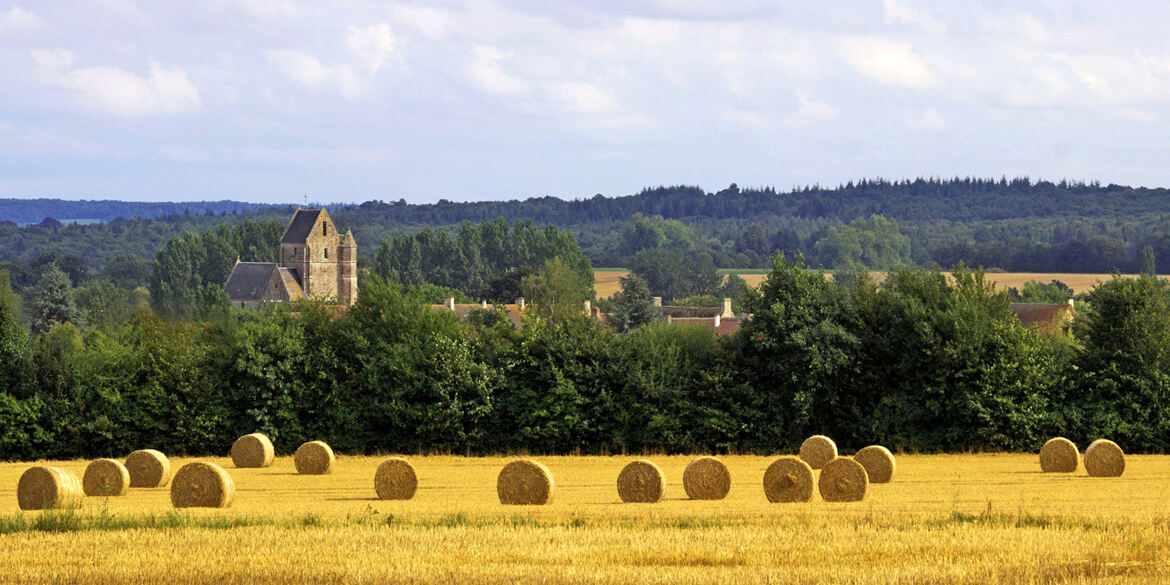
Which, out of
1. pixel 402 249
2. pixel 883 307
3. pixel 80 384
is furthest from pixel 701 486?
pixel 402 249

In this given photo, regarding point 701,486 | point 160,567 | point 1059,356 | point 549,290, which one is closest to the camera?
point 160,567

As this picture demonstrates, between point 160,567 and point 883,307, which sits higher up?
point 883,307

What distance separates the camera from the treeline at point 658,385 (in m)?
39.6

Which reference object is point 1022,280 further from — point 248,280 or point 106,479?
point 106,479

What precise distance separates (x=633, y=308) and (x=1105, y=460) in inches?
2996

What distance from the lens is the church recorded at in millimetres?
148625

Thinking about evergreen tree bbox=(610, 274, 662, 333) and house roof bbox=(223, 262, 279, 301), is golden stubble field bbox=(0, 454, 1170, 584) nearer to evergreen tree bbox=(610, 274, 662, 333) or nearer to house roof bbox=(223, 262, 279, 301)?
evergreen tree bbox=(610, 274, 662, 333)

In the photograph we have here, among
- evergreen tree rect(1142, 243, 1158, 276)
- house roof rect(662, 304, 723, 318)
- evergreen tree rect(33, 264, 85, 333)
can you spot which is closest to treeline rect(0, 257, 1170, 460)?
house roof rect(662, 304, 723, 318)

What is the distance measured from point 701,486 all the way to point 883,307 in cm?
1614

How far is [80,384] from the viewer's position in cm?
4053

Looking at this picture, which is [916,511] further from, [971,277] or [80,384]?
[80,384]

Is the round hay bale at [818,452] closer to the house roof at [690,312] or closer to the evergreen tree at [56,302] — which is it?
the house roof at [690,312]

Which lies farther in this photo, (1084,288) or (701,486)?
(1084,288)

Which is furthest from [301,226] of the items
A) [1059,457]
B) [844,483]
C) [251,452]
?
[844,483]
